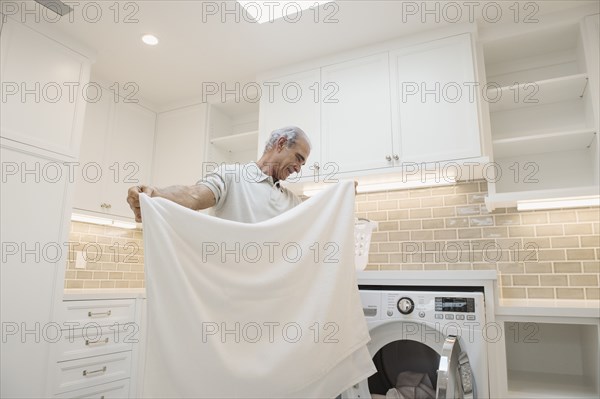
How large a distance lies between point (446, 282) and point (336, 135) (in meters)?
1.17

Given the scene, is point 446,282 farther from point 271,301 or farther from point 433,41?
point 433,41

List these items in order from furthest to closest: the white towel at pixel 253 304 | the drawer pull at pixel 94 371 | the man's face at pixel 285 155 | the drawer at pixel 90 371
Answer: the drawer pull at pixel 94 371 → the drawer at pixel 90 371 → the man's face at pixel 285 155 → the white towel at pixel 253 304

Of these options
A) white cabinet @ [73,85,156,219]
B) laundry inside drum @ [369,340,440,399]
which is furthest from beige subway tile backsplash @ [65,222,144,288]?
laundry inside drum @ [369,340,440,399]

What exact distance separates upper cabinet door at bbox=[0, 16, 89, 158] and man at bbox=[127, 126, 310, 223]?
53.6 inches

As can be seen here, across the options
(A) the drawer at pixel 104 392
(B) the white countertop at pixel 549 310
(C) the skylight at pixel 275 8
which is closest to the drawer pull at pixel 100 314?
(A) the drawer at pixel 104 392

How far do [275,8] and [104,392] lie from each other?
2.47 metres

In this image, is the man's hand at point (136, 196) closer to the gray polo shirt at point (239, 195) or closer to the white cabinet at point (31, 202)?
the gray polo shirt at point (239, 195)

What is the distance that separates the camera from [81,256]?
300 centimetres

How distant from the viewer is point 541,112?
8.02 ft

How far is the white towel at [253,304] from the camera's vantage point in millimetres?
1076

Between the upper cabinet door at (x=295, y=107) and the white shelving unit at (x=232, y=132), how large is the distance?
0.94 feet

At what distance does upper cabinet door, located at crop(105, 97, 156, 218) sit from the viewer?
2992 millimetres

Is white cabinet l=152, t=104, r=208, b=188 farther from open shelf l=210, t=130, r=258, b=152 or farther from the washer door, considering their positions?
the washer door

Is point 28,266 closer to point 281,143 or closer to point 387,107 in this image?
point 281,143
